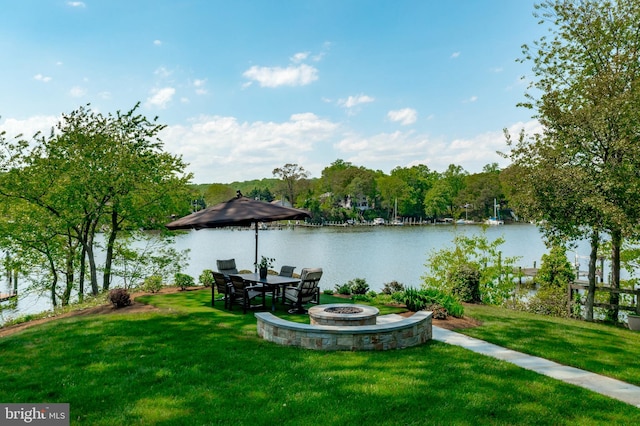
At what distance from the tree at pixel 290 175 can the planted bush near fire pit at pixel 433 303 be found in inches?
3762

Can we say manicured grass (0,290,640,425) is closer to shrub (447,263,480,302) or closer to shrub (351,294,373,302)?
shrub (351,294,373,302)

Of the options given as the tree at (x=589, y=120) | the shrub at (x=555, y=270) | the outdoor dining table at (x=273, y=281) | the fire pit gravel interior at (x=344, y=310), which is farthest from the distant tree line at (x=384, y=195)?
the fire pit gravel interior at (x=344, y=310)

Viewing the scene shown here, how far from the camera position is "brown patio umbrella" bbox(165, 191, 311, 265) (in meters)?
9.97

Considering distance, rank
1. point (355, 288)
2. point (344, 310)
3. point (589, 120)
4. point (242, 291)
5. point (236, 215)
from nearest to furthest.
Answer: point (344, 310) < point (242, 291) < point (236, 215) < point (589, 120) < point (355, 288)

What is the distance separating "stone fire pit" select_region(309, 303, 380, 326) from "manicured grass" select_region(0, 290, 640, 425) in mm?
862

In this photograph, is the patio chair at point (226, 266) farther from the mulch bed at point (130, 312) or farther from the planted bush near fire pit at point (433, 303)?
the planted bush near fire pit at point (433, 303)

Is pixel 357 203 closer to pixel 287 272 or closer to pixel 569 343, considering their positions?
pixel 287 272

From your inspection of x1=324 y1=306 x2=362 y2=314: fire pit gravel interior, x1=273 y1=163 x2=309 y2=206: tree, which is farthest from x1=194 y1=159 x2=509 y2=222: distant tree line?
x1=324 y1=306 x2=362 y2=314: fire pit gravel interior

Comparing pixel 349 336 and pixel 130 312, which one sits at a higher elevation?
pixel 349 336

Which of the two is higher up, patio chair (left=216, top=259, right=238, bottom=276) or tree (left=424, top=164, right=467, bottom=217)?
tree (left=424, top=164, right=467, bottom=217)

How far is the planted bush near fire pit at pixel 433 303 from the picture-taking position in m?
9.38

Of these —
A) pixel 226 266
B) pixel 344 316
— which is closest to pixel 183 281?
pixel 226 266

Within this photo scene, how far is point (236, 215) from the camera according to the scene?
33.5 ft

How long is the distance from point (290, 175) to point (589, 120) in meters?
96.3
